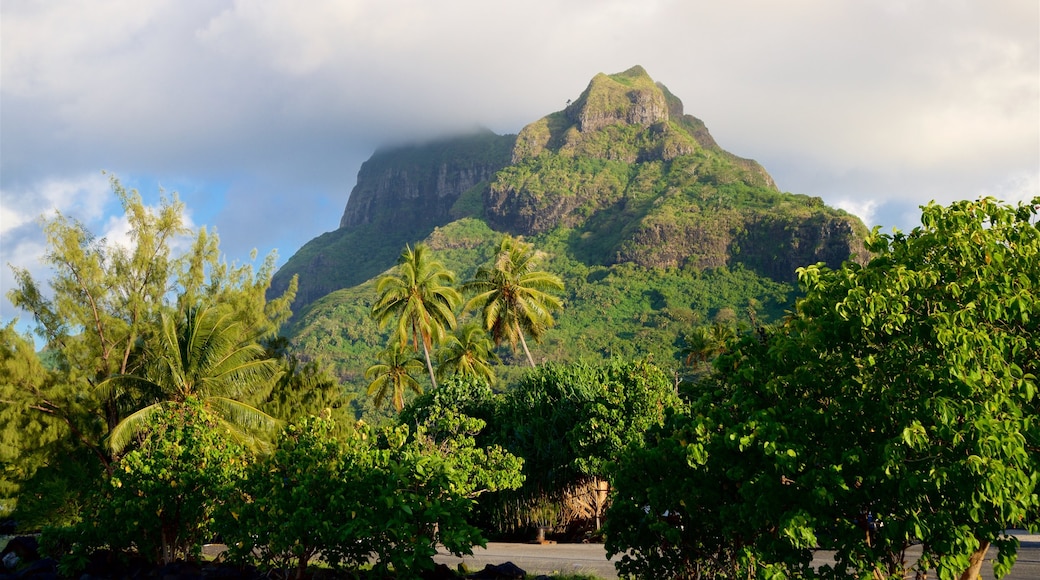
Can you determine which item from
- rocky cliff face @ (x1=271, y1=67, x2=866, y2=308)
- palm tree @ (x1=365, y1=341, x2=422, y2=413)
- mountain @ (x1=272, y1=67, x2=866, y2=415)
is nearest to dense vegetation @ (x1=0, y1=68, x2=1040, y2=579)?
palm tree @ (x1=365, y1=341, x2=422, y2=413)

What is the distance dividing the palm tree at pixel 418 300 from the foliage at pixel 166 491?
20.1 metres

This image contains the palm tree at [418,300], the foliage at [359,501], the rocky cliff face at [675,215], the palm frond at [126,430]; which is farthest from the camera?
the rocky cliff face at [675,215]

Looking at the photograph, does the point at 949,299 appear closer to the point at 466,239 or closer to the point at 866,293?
the point at 866,293

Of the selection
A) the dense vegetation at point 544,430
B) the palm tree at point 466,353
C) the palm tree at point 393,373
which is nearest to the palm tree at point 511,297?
the dense vegetation at point 544,430

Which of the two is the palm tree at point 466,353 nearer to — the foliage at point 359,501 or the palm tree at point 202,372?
the palm tree at point 202,372

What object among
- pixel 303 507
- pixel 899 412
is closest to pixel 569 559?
pixel 303 507

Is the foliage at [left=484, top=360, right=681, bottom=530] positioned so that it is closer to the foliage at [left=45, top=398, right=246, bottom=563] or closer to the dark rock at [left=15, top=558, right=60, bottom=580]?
the foliage at [left=45, top=398, right=246, bottom=563]

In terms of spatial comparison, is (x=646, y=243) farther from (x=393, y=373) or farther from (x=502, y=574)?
(x=502, y=574)

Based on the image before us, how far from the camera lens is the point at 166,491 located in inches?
643

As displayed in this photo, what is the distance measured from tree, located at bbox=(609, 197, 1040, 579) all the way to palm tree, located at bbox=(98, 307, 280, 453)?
19.5 m

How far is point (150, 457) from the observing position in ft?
54.1

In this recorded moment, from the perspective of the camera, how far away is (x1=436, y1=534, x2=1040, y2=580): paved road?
16.6m

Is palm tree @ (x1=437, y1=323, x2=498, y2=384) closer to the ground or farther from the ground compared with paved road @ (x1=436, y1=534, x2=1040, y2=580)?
farther from the ground

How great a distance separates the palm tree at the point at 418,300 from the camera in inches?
1487
